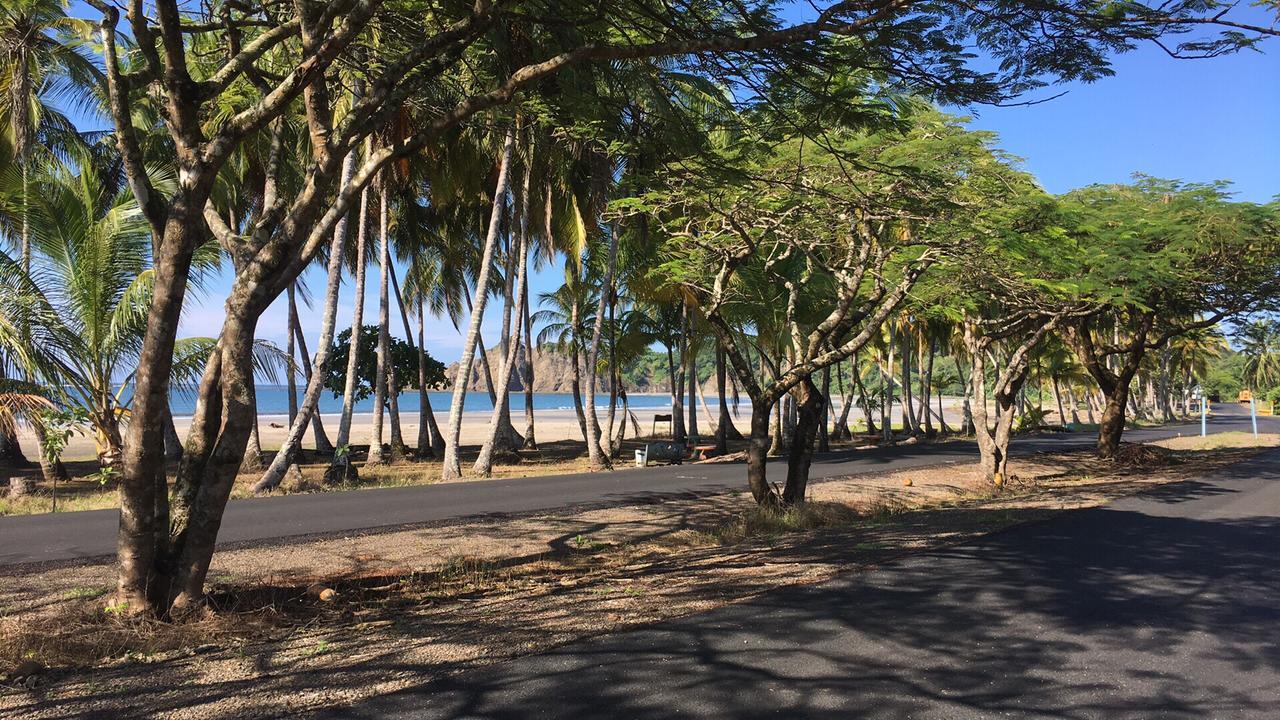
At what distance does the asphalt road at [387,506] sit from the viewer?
9.88 m

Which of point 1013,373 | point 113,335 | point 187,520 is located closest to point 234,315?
point 187,520

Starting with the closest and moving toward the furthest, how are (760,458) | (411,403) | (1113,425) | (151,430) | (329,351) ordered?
1. (151,430)
2. (760,458)
3. (329,351)
4. (1113,425)
5. (411,403)

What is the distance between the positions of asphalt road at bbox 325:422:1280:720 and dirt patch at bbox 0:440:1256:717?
49 cm

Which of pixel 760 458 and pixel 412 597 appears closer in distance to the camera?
pixel 412 597

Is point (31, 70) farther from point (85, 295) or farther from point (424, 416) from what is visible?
point (424, 416)

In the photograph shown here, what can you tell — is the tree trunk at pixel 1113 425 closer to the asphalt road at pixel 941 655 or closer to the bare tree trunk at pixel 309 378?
the asphalt road at pixel 941 655

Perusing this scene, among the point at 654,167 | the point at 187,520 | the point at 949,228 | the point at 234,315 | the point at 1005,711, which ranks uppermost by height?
the point at 654,167

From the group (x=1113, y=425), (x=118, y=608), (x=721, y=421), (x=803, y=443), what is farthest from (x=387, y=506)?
(x=1113, y=425)

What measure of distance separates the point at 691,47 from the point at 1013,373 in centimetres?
1405

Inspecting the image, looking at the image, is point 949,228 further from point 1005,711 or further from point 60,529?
point 60,529

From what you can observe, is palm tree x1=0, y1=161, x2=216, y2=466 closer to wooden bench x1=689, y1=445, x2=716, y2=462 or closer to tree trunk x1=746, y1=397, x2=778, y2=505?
tree trunk x1=746, y1=397, x2=778, y2=505

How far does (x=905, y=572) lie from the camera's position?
745 centimetres

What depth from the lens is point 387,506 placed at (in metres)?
13.4

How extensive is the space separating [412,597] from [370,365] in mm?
24124
